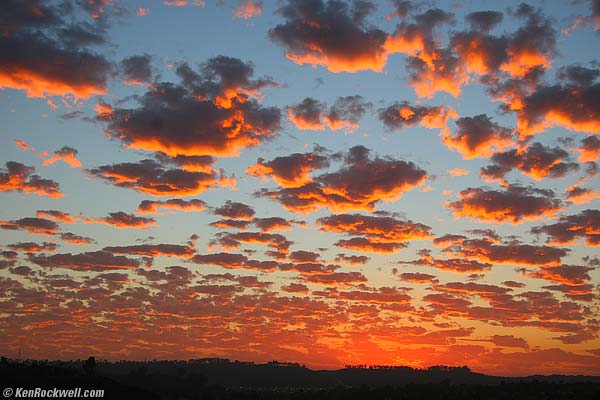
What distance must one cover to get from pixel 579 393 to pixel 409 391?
222ft

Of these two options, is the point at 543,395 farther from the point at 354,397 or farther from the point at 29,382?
the point at 29,382

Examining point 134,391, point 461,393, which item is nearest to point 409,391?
point 461,393

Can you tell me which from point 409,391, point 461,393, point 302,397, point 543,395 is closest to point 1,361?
point 302,397

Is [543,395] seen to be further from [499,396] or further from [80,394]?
[80,394]

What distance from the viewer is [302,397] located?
195375 millimetres

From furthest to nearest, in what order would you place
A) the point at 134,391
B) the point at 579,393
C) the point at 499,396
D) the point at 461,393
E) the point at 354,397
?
the point at 354,397, the point at 134,391, the point at 461,393, the point at 499,396, the point at 579,393

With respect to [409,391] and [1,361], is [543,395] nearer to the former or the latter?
[409,391]

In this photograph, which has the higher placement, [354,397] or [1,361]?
[1,361]

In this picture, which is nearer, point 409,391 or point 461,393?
point 461,393

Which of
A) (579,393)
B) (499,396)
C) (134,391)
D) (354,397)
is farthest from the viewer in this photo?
(354,397)

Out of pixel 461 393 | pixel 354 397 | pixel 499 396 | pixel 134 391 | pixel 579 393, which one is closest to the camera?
pixel 579 393

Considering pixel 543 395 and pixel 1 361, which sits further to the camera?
pixel 1 361

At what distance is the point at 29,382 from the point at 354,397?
99075 mm

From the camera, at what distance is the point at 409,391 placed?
17750 centimetres
